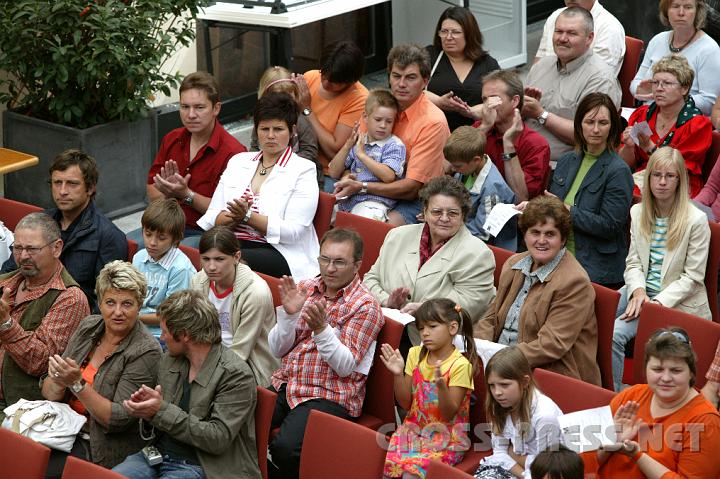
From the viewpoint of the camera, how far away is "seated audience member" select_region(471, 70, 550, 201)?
5.62 metres

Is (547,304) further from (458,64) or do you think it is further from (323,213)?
(458,64)

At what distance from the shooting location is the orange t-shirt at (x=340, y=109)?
248 inches

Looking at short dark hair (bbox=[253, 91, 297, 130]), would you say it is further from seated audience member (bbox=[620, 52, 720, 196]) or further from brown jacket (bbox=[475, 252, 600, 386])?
seated audience member (bbox=[620, 52, 720, 196])

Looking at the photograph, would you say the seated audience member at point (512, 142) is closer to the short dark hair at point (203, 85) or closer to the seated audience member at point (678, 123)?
the seated audience member at point (678, 123)

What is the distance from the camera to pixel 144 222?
16.3 feet

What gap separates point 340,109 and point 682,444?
3.20 metres

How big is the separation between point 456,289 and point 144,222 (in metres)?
1.39

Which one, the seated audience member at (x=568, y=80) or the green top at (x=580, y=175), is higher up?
the seated audience member at (x=568, y=80)

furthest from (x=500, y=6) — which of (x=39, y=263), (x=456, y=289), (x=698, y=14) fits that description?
(x=39, y=263)

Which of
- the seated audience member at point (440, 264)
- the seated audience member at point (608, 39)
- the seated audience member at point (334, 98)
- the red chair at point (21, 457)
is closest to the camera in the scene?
the red chair at point (21, 457)

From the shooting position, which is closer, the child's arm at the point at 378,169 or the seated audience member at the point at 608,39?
the child's arm at the point at 378,169

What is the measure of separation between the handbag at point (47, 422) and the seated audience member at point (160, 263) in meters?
0.68

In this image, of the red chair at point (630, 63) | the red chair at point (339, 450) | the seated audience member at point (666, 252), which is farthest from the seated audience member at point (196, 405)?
the red chair at point (630, 63)

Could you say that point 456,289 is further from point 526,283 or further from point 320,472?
point 320,472
